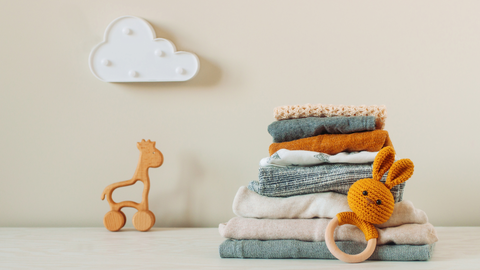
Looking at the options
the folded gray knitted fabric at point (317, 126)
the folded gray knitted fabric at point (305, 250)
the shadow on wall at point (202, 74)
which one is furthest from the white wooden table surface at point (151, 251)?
the shadow on wall at point (202, 74)

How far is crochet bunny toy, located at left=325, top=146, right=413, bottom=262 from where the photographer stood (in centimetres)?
64

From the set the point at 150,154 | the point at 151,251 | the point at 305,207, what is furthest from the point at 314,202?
the point at 150,154

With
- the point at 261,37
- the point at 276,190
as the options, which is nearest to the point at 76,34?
the point at 261,37

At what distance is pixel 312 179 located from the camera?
0.72 m

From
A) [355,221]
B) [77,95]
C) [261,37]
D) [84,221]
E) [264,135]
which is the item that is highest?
[261,37]

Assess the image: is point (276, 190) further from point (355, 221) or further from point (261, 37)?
point (261, 37)

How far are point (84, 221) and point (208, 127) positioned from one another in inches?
19.9

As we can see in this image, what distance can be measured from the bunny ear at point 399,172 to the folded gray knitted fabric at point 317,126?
0.12 meters

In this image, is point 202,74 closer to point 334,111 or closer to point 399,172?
point 334,111

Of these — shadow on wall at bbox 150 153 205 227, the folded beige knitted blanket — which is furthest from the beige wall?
the folded beige knitted blanket

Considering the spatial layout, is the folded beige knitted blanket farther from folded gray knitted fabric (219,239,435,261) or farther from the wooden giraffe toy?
the wooden giraffe toy

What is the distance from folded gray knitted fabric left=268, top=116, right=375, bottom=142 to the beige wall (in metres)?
0.34

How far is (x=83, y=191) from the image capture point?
1.19 meters

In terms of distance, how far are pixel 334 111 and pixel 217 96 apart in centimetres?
45
